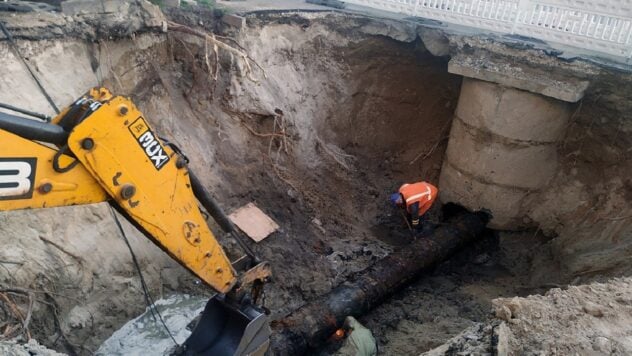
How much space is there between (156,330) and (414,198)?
407cm

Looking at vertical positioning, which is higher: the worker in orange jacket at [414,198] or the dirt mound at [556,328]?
the dirt mound at [556,328]

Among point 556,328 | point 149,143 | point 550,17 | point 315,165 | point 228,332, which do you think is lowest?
point 315,165

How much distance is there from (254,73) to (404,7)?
12.9 feet

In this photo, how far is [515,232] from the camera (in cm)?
808

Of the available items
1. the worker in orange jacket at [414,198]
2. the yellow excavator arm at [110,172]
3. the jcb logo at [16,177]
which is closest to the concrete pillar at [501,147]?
the worker in orange jacket at [414,198]

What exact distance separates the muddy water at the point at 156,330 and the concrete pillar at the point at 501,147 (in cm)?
499

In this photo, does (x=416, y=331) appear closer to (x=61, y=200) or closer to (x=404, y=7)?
(x=61, y=200)

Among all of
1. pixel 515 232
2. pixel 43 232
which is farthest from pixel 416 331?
pixel 43 232

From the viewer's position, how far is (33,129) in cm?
272

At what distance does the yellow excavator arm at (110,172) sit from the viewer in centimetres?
266

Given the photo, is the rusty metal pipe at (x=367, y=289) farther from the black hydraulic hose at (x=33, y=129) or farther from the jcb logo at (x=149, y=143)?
the black hydraulic hose at (x=33, y=129)

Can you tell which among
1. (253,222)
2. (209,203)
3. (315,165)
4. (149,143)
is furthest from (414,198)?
(149,143)

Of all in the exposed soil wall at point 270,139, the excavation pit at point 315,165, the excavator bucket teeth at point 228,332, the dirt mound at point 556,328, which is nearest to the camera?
the dirt mound at point 556,328

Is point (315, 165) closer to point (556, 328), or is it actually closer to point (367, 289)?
point (367, 289)
